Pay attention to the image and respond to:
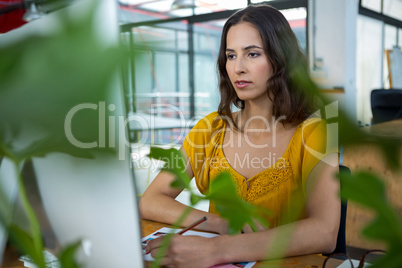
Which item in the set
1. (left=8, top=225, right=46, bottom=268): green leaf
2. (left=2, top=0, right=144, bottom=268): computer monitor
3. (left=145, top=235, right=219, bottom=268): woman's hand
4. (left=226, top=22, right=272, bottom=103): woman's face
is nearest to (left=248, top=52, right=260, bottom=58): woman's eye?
(left=226, top=22, right=272, bottom=103): woman's face

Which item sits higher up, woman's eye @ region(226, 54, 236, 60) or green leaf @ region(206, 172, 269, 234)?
woman's eye @ region(226, 54, 236, 60)

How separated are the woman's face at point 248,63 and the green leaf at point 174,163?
0.95 m

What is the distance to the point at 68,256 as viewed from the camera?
0.17m

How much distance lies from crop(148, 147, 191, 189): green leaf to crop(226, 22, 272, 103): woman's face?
0.95 meters

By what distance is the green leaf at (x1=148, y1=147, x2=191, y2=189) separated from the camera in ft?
0.62

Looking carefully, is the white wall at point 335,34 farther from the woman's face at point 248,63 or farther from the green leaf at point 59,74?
the green leaf at point 59,74

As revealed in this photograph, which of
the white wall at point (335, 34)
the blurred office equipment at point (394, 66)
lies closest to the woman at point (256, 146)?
the white wall at point (335, 34)

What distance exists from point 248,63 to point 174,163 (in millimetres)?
993

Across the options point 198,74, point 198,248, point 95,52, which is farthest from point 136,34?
point 198,74

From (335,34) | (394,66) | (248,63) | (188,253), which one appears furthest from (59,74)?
(394,66)

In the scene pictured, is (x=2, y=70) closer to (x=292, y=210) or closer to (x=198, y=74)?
(x=292, y=210)

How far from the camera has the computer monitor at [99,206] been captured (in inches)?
8.5

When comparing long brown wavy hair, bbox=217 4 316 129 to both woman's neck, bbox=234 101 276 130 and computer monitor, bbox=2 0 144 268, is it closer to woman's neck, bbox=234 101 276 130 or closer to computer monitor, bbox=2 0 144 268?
woman's neck, bbox=234 101 276 130

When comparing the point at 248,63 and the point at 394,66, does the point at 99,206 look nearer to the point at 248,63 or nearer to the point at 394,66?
the point at 248,63
